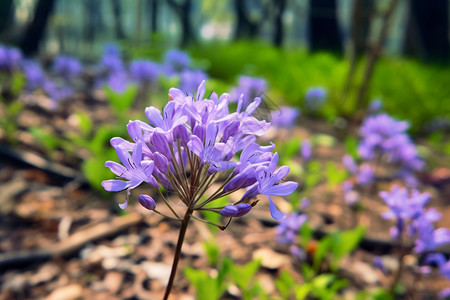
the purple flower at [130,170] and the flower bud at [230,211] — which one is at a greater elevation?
the purple flower at [130,170]

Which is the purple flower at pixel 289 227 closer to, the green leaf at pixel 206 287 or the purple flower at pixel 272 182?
the green leaf at pixel 206 287

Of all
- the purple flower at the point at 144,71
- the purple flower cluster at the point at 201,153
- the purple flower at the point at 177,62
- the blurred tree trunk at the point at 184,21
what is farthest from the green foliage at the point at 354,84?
the blurred tree trunk at the point at 184,21

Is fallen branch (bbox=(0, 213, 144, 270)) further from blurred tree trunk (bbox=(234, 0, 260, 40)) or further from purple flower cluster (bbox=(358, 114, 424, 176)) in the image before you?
blurred tree trunk (bbox=(234, 0, 260, 40))

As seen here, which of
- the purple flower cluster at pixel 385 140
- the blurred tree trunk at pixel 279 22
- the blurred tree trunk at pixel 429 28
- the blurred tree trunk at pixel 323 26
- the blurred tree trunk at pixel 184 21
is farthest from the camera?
the blurred tree trunk at pixel 279 22

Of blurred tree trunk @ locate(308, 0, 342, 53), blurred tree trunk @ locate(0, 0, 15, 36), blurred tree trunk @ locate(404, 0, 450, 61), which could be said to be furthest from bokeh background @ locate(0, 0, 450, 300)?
blurred tree trunk @ locate(308, 0, 342, 53)

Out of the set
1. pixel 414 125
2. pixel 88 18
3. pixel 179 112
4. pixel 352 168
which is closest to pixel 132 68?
pixel 352 168
